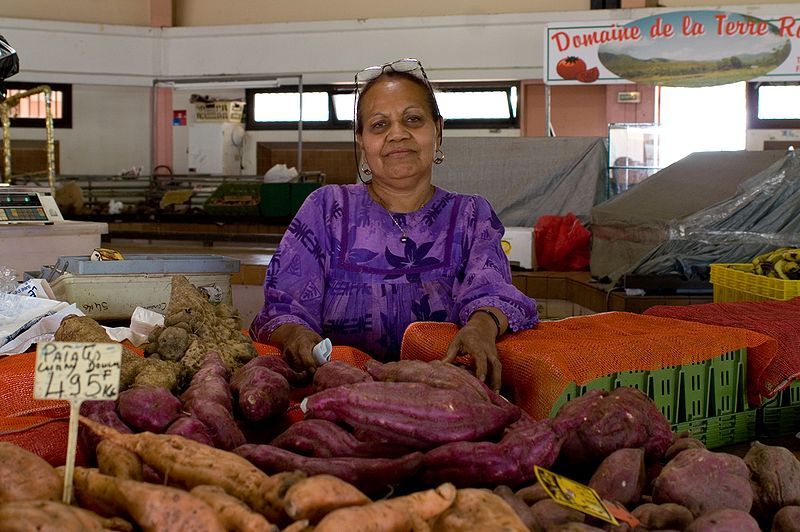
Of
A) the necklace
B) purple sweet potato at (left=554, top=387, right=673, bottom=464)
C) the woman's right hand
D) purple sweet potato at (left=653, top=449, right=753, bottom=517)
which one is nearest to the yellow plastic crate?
the necklace

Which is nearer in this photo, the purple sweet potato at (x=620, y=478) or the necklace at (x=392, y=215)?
the purple sweet potato at (x=620, y=478)

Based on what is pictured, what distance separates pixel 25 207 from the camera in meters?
4.79

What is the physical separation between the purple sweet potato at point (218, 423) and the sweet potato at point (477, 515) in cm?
43

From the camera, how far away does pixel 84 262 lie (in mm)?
2762

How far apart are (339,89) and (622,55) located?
12.4ft

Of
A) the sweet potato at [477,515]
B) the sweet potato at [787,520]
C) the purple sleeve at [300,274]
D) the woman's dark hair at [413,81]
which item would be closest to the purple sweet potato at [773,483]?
the sweet potato at [787,520]

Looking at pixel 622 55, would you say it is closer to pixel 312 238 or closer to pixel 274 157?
pixel 274 157

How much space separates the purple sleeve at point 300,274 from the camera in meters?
2.45

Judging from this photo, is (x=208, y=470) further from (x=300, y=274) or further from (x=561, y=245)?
(x=561, y=245)

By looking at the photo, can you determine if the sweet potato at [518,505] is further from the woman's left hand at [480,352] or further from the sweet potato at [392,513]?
the woman's left hand at [480,352]

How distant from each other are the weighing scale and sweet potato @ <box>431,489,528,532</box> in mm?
4135

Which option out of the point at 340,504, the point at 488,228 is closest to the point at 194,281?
the point at 488,228

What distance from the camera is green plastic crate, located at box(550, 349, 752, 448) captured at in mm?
2205

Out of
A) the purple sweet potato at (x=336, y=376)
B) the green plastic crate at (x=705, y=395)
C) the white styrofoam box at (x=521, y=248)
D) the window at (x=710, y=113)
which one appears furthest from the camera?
the window at (x=710, y=113)
